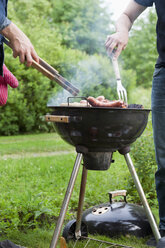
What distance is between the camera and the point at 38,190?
3627mm

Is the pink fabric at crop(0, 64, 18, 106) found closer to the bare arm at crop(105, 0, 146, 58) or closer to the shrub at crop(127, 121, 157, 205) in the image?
the bare arm at crop(105, 0, 146, 58)

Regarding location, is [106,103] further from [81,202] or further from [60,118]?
[81,202]

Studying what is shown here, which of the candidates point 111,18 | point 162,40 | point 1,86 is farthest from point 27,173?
point 111,18

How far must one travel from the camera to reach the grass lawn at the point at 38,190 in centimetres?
269

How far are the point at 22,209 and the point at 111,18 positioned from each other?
1394 centimetres

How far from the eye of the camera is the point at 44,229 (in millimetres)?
2816

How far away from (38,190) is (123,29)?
199 cm

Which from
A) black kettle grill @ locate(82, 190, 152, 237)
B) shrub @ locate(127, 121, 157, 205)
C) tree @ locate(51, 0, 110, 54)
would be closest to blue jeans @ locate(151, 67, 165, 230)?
black kettle grill @ locate(82, 190, 152, 237)

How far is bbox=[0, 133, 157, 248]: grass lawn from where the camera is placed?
8.84 feet

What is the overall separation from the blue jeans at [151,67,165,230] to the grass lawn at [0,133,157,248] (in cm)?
41

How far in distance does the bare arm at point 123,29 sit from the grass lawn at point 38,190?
141 cm

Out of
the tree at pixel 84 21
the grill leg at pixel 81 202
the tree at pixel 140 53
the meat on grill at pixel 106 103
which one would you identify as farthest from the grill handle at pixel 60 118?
the tree at pixel 140 53

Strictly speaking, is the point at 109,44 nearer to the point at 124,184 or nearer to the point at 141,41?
the point at 124,184

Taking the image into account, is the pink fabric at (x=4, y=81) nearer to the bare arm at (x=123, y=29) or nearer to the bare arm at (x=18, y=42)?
the bare arm at (x=18, y=42)
